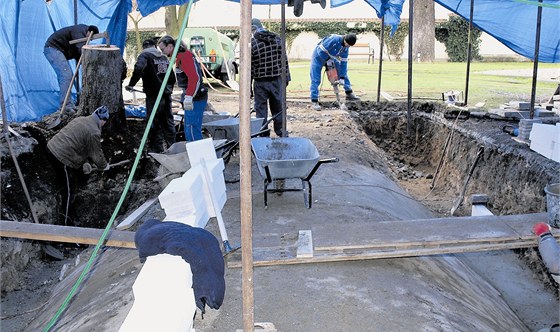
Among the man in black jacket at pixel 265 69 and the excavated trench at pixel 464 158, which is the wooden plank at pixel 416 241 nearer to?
the excavated trench at pixel 464 158

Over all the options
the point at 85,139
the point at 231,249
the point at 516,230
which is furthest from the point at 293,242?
the point at 85,139

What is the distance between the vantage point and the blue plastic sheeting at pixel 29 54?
867cm

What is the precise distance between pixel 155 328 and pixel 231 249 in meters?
1.89

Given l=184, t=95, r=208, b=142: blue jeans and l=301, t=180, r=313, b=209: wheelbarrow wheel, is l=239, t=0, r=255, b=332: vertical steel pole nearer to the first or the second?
l=301, t=180, r=313, b=209: wheelbarrow wheel

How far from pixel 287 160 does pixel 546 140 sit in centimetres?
359

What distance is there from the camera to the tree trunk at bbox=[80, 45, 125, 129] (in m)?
8.14

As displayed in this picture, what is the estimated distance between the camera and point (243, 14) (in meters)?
2.45

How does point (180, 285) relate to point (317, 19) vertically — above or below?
below

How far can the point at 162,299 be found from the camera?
264 cm

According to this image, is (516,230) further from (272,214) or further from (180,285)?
(180,285)

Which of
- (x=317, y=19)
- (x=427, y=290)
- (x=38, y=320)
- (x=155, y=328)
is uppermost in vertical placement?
(x=317, y=19)

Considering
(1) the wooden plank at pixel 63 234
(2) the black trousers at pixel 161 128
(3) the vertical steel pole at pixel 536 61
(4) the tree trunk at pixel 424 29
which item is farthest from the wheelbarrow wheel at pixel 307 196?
(4) the tree trunk at pixel 424 29

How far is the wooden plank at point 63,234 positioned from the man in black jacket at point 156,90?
3.79 m

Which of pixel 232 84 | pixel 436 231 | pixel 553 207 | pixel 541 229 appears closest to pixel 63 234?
pixel 436 231
